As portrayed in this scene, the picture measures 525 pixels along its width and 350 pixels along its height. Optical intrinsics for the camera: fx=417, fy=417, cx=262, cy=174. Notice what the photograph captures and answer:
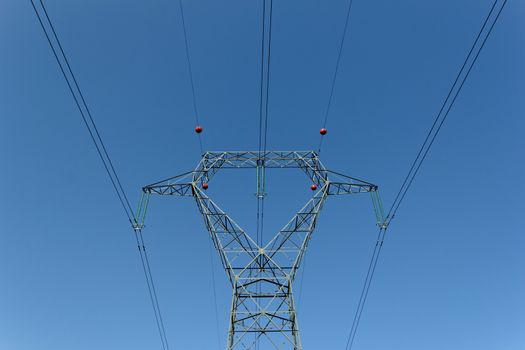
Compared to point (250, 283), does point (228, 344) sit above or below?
below

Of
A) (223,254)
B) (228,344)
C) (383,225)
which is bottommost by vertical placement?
(228,344)

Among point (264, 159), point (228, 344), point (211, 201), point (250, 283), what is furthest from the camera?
point (264, 159)

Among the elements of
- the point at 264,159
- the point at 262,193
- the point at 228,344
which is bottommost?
the point at 228,344

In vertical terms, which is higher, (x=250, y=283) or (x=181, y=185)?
(x=181, y=185)

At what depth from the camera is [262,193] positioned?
22688mm

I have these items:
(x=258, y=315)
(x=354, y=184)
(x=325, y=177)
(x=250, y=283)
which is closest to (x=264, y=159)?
(x=325, y=177)

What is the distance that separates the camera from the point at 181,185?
73.0 feet

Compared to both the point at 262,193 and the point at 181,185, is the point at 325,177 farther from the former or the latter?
the point at 181,185

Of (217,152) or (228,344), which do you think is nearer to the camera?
(228,344)

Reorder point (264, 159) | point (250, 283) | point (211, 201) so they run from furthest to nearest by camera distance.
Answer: point (264, 159) → point (211, 201) → point (250, 283)

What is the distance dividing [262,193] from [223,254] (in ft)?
13.3

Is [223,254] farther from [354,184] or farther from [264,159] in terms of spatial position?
[354,184]

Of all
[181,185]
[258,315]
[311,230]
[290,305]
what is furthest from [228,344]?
[181,185]

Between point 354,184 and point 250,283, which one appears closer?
point 250,283
